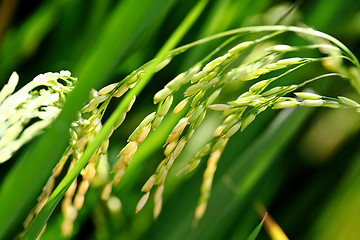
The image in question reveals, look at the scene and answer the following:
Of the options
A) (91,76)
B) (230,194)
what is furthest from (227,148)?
(91,76)

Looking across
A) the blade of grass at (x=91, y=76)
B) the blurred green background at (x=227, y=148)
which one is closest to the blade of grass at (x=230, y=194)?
the blurred green background at (x=227, y=148)

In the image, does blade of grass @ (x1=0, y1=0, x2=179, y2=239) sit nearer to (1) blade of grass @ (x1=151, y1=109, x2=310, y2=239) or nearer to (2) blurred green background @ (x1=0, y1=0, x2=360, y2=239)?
(2) blurred green background @ (x1=0, y1=0, x2=360, y2=239)

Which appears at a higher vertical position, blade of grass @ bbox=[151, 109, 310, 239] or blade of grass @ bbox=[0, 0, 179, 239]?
blade of grass @ bbox=[0, 0, 179, 239]

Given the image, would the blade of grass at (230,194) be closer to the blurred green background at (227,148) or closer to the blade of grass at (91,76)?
the blurred green background at (227,148)

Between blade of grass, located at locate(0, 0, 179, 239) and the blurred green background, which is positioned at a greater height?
blade of grass, located at locate(0, 0, 179, 239)

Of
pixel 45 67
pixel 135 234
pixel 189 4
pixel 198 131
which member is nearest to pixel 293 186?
pixel 198 131

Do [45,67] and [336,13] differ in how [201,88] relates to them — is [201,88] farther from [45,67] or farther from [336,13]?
[45,67]

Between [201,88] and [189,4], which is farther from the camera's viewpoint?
[189,4]

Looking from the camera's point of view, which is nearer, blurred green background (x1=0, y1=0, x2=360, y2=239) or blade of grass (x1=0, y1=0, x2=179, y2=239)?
blade of grass (x1=0, y1=0, x2=179, y2=239)

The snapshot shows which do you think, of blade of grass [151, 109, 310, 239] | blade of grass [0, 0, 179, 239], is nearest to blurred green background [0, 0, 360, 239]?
blade of grass [151, 109, 310, 239]
